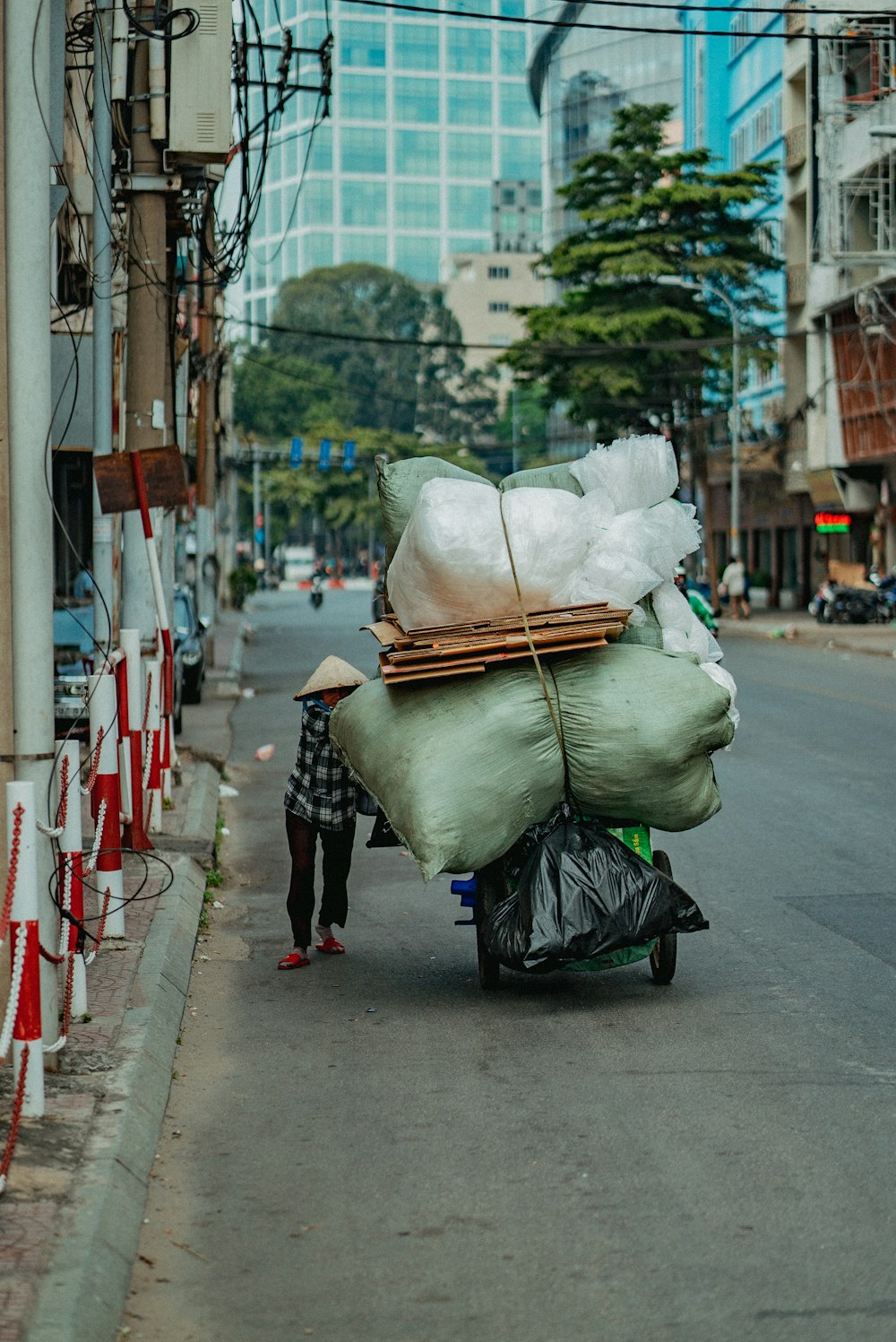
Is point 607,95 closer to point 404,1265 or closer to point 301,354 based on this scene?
point 301,354

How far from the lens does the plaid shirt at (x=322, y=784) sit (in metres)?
7.46

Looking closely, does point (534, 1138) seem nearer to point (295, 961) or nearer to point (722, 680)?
point (722, 680)

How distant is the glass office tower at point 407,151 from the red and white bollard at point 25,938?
169 m

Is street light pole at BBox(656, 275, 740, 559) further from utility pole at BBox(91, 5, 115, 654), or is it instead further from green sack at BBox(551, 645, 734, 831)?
green sack at BBox(551, 645, 734, 831)

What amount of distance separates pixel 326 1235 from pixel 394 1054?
5.67 feet

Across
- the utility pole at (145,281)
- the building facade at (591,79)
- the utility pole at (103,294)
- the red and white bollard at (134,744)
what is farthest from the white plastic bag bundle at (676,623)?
the building facade at (591,79)

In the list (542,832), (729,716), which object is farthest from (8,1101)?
(729,716)

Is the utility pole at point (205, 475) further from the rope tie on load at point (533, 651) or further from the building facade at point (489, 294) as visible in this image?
the building facade at point (489, 294)

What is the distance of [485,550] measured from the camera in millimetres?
6344

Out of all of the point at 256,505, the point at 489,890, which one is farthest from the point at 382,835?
the point at 256,505

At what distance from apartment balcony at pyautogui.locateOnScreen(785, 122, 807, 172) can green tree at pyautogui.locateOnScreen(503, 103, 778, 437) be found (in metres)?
3.08

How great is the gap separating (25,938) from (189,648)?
655 inches

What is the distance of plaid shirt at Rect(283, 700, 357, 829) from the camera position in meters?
7.46

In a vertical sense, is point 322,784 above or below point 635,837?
above
